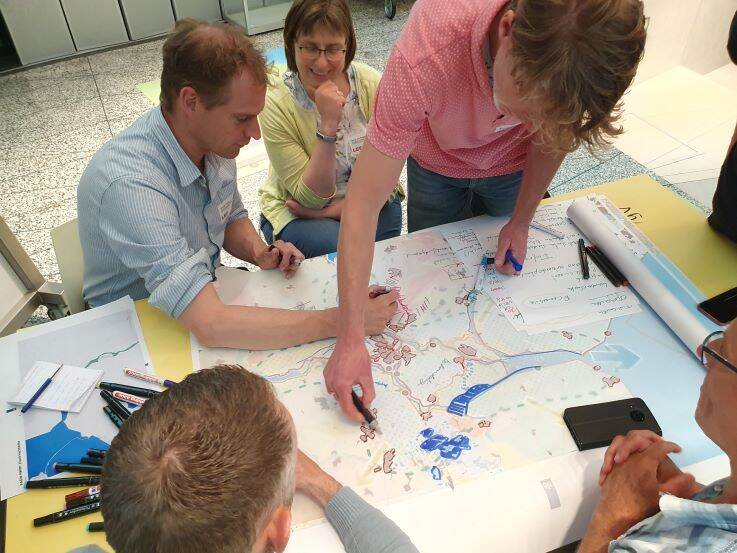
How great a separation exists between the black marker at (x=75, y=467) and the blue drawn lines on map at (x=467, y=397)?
1.89 ft

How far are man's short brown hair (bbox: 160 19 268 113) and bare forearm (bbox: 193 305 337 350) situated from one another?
442 millimetres

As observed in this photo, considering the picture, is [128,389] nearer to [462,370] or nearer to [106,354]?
[106,354]

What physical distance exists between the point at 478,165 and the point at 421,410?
26.1 inches

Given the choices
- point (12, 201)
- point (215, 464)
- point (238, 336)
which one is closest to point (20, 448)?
point (238, 336)

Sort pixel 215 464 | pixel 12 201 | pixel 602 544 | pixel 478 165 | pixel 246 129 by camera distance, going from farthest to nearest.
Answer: pixel 12 201, pixel 478 165, pixel 246 129, pixel 602 544, pixel 215 464

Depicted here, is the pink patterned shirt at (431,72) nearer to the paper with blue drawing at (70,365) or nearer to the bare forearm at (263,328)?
the bare forearm at (263,328)

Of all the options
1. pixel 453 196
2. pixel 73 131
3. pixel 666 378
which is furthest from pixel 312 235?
pixel 73 131

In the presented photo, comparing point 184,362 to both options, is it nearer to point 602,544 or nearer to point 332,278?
point 332,278

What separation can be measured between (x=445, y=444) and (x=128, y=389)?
0.56 metres

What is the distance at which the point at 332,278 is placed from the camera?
3.85ft

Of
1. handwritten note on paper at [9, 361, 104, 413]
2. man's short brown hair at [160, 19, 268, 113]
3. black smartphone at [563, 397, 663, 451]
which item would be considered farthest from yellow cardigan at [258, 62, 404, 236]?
black smartphone at [563, 397, 663, 451]

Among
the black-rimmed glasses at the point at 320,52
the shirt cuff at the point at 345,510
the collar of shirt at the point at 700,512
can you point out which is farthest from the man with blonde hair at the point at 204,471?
the black-rimmed glasses at the point at 320,52

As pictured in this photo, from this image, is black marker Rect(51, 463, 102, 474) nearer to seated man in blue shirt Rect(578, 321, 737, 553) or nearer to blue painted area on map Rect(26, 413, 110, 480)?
blue painted area on map Rect(26, 413, 110, 480)

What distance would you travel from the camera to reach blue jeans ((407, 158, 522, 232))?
136 centimetres
